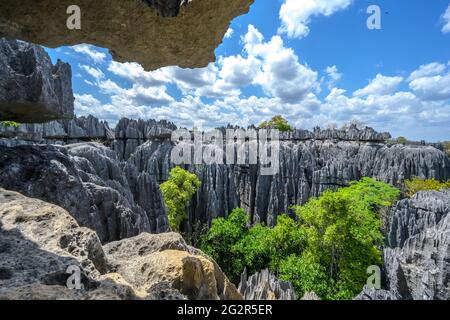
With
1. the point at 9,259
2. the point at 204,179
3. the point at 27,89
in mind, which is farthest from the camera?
the point at 204,179

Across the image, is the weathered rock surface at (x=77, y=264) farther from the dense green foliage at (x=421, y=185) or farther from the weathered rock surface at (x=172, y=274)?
the dense green foliage at (x=421, y=185)

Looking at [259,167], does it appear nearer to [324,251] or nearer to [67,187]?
[324,251]

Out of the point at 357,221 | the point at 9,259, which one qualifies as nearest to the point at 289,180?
the point at 357,221

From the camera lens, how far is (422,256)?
8.96 m

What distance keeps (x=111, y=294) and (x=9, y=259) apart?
2.96 feet

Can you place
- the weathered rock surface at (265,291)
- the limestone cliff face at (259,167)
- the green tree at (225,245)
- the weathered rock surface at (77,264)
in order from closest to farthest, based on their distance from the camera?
the weathered rock surface at (77,264), the weathered rock surface at (265,291), the green tree at (225,245), the limestone cliff face at (259,167)

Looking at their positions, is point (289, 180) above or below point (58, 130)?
below

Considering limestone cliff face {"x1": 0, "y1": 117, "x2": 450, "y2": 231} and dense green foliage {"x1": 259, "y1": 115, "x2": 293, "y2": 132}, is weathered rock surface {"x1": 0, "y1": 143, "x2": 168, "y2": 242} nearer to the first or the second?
limestone cliff face {"x1": 0, "y1": 117, "x2": 450, "y2": 231}

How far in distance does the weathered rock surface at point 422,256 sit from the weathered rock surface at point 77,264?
4.39 m

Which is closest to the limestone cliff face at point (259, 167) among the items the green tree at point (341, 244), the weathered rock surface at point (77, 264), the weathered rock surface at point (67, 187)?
the green tree at point (341, 244)

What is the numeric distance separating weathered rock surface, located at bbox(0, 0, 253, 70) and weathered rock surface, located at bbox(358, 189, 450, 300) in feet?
17.6

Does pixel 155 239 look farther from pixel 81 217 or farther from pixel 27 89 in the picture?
pixel 27 89

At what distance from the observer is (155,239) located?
9.39ft

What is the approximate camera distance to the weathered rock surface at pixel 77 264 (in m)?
1.54
